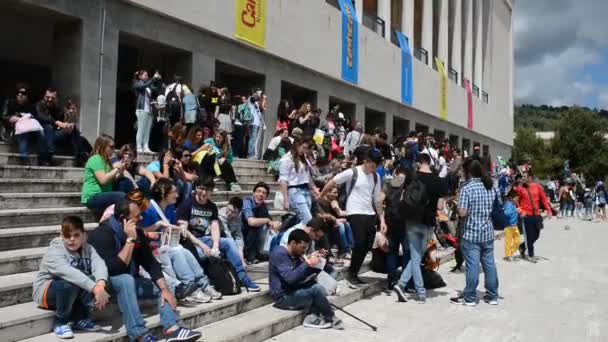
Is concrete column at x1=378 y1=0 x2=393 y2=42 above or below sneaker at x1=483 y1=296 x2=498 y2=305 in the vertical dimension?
above

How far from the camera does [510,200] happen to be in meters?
11.5

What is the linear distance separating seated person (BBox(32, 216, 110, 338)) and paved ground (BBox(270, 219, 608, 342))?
1.94 m

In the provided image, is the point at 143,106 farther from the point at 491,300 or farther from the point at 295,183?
the point at 491,300

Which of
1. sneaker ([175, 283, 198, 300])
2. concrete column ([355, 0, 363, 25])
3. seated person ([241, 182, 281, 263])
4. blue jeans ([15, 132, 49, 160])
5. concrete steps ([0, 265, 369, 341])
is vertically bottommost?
concrete steps ([0, 265, 369, 341])

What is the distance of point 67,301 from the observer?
4.40 meters

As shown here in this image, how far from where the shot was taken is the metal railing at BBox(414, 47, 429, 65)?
27.6 metres

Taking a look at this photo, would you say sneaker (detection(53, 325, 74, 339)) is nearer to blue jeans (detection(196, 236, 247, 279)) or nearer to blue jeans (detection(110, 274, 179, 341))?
blue jeans (detection(110, 274, 179, 341))

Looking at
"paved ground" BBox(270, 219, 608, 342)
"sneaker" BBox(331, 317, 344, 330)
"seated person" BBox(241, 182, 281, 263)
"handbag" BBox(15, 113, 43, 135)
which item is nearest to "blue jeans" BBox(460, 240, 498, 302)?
"paved ground" BBox(270, 219, 608, 342)

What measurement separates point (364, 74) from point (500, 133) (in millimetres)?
24319

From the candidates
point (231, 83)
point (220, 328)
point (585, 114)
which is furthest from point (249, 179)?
point (585, 114)

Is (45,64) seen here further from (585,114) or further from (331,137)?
(585,114)

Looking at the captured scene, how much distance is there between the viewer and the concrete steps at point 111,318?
4176mm

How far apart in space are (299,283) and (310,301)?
23cm

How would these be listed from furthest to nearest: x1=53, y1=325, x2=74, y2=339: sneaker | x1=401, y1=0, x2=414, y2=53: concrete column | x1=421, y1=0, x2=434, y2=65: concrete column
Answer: x1=421, y1=0, x2=434, y2=65: concrete column → x1=401, y1=0, x2=414, y2=53: concrete column → x1=53, y1=325, x2=74, y2=339: sneaker
